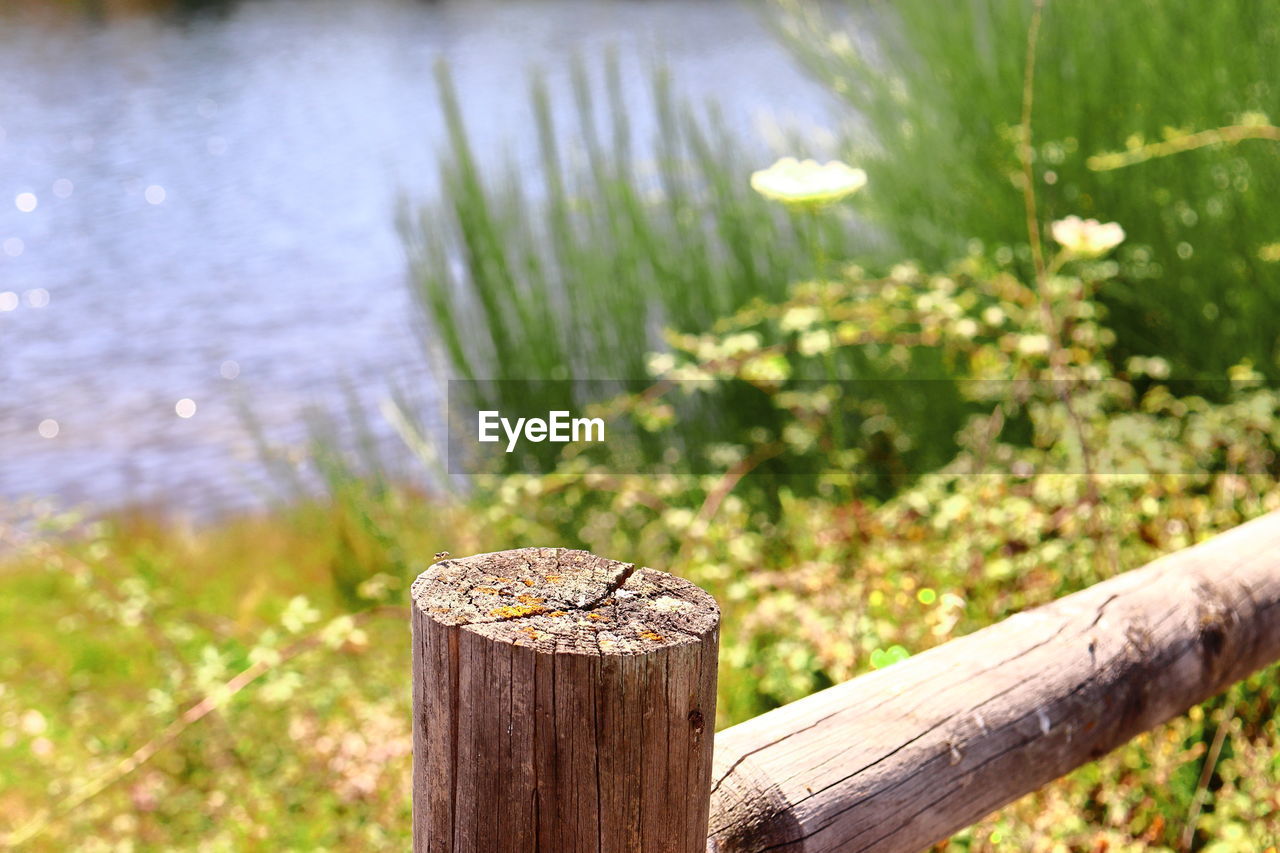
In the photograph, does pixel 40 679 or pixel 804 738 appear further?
pixel 40 679

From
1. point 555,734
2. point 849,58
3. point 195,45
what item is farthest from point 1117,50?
point 195,45

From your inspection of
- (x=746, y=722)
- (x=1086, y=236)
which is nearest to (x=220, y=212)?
(x=1086, y=236)

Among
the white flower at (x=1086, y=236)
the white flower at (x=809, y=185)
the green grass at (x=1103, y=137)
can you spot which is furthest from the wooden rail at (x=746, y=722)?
the green grass at (x=1103, y=137)

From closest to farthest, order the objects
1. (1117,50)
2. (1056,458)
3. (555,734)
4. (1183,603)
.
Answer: (555,734) → (1183,603) → (1056,458) → (1117,50)

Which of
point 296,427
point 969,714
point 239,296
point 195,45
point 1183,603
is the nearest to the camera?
point 969,714

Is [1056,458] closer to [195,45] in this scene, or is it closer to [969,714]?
[969,714]

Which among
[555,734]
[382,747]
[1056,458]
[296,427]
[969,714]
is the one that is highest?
[555,734]

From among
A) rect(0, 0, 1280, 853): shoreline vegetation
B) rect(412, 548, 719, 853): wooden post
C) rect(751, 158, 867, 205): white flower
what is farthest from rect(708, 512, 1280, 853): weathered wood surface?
rect(751, 158, 867, 205): white flower

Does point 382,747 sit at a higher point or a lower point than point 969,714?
lower
